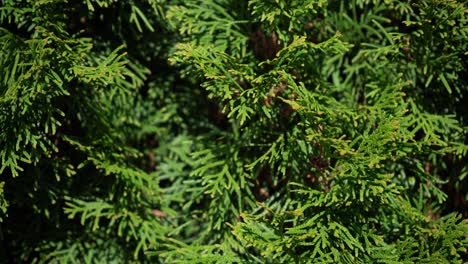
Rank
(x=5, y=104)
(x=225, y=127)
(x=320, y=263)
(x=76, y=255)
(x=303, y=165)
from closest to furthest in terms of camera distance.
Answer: (x=320, y=263), (x=5, y=104), (x=303, y=165), (x=76, y=255), (x=225, y=127)

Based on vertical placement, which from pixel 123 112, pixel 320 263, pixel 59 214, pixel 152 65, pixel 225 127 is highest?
pixel 152 65

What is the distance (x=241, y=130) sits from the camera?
1.78 m

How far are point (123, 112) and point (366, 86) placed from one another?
3.68ft

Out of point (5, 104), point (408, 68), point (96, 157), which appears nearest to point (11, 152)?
point (5, 104)

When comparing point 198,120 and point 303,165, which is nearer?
point 303,165

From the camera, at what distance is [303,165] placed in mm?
1911

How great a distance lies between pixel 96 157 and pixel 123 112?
1.08 feet

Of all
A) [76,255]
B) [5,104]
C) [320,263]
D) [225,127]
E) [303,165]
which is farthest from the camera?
[225,127]

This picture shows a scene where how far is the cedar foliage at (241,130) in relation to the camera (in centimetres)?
165

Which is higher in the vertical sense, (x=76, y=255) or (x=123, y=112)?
(x=123, y=112)

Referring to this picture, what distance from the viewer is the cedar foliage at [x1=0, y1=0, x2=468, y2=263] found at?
1.65m

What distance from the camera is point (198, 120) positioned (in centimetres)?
236

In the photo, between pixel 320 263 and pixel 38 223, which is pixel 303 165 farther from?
pixel 38 223

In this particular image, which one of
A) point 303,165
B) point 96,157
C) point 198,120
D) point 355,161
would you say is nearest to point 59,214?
point 96,157
